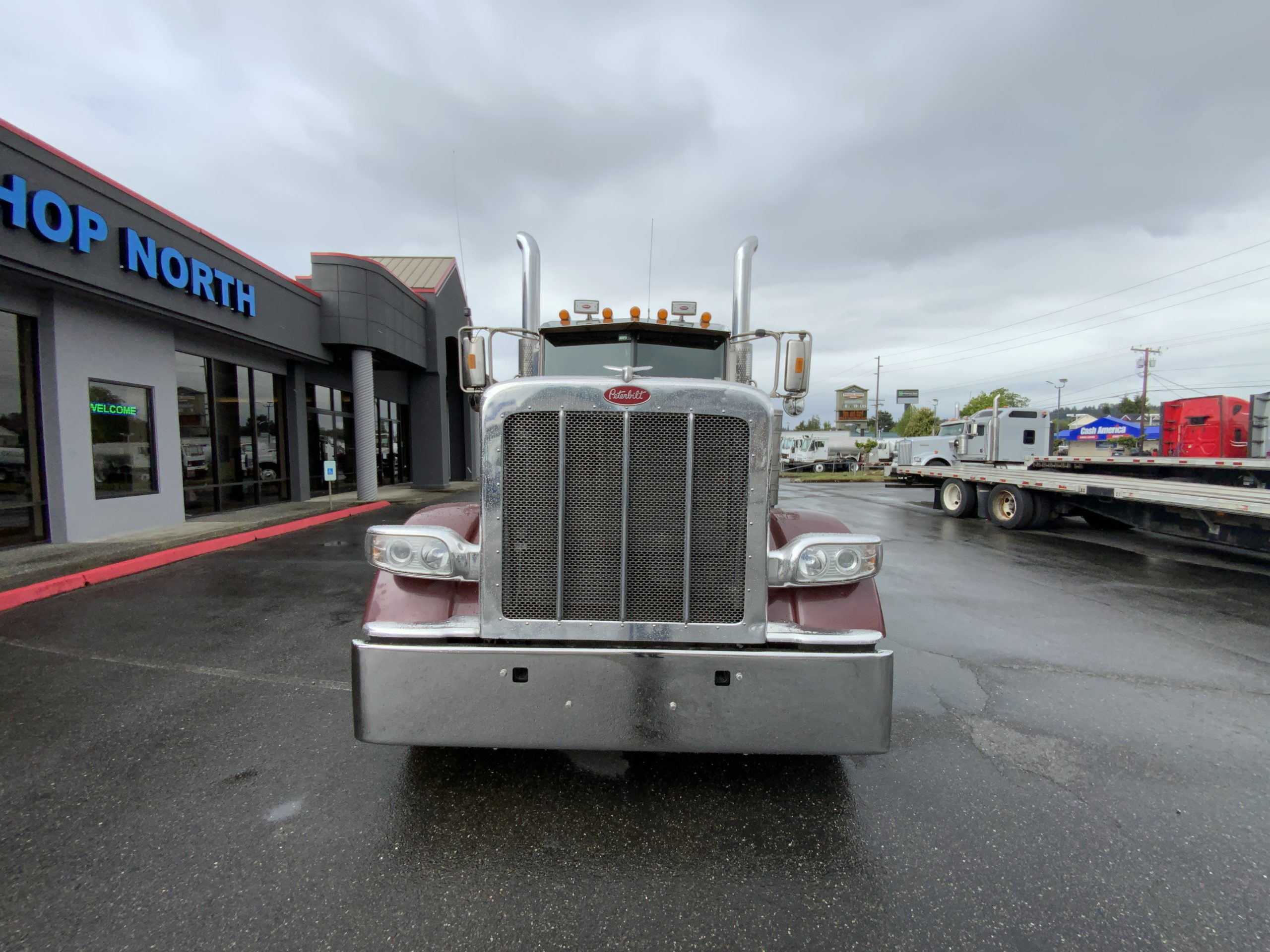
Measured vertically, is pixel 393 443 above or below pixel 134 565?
above

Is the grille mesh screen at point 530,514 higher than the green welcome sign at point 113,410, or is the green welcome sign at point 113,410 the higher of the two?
the green welcome sign at point 113,410

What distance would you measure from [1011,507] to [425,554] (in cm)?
1176

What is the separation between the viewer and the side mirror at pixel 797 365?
3.57 m

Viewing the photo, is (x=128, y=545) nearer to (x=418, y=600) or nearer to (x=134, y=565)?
(x=134, y=565)

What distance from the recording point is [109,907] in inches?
74.9

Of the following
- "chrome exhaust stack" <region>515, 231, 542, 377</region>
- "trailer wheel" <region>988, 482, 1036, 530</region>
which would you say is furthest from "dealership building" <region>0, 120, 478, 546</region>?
"trailer wheel" <region>988, 482, 1036, 530</region>

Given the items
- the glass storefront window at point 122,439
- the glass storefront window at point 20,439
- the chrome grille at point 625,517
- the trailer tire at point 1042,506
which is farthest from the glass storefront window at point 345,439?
the trailer tire at point 1042,506

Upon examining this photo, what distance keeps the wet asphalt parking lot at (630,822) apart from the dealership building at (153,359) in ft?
19.4

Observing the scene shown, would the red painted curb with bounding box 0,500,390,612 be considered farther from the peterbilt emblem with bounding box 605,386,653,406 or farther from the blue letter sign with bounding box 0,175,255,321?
the peterbilt emblem with bounding box 605,386,653,406

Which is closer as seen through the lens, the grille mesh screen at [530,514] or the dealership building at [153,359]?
the grille mesh screen at [530,514]

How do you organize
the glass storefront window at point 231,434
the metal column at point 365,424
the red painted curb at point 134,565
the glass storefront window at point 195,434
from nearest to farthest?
the red painted curb at point 134,565
the glass storefront window at point 195,434
the glass storefront window at point 231,434
the metal column at point 365,424

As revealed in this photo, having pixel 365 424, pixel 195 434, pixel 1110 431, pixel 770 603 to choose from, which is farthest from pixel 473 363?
pixel 1110 431

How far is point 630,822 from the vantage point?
237 cm

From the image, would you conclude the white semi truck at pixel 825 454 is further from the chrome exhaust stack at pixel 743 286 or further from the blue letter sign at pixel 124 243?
the chrome exhaust stack at pixel 743 286
